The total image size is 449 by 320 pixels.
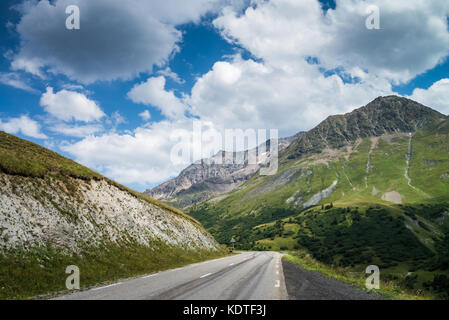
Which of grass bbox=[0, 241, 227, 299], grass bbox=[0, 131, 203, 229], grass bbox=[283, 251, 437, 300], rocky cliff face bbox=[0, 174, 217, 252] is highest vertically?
grass bbox=[0, 131, 203, 229]

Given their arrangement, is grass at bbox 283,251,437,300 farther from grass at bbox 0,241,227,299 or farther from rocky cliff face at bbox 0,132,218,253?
rocky cliff face at bbox 0,132,218,253

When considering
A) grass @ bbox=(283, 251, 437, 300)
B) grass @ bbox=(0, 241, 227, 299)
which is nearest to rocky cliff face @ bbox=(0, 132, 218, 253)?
grass @ bbox=(0, 241, 227, 299)

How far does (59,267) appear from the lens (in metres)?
17.6

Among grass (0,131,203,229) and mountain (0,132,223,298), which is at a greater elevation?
grass (0,131,203,229)

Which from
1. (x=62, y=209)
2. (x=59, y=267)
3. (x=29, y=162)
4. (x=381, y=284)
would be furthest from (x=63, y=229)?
(x=381, y=284)

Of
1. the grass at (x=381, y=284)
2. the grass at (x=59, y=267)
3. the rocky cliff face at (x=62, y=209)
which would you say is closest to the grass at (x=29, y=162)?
the rocky cliff face at (x=62, y=209)

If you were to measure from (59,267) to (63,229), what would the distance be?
5.44 meters

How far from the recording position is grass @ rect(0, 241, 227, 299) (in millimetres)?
13656

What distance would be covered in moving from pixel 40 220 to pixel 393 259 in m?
143

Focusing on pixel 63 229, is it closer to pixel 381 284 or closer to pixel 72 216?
pixel 72 216

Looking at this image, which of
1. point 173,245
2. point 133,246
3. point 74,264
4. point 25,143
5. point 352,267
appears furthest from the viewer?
point 352,267
